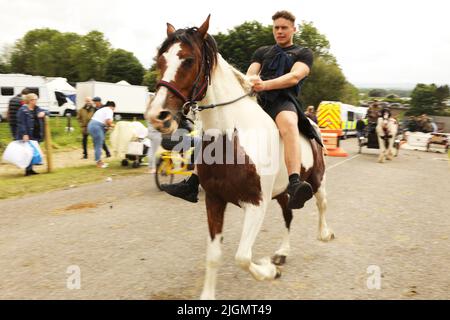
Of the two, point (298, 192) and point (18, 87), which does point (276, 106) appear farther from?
point (18, 87)

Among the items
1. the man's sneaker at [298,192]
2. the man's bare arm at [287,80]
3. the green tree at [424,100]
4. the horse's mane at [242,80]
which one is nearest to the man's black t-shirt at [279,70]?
the man's bare arm at [287,80]

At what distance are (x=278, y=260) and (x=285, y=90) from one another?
2055 millimetres

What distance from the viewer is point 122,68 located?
2982 inches

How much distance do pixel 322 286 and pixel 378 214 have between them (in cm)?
391

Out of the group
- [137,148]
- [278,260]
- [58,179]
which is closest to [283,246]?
[278,260]

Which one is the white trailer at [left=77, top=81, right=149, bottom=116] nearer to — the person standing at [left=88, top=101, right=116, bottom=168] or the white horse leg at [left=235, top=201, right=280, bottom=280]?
the person standing at [left=88, top=101, right=116, bottom=168]

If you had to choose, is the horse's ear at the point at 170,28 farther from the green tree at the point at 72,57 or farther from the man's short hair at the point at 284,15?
the green tree at the point at 72,57

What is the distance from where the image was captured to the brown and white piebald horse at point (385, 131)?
16.2 metres

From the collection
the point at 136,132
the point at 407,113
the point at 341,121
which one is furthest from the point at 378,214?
the point at 407,113

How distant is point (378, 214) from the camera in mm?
7332

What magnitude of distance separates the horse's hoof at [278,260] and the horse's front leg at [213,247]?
126cm

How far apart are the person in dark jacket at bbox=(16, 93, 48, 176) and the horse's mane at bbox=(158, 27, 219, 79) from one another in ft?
30.1
